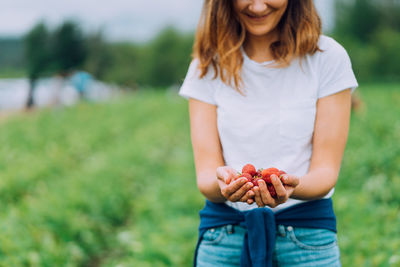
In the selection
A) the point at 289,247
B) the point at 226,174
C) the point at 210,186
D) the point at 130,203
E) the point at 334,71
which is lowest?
the point at 130,203

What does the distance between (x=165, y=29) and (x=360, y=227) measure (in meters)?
56.1

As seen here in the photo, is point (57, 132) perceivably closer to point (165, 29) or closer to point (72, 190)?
point (72, 190)

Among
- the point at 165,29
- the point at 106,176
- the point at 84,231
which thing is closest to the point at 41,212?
the point at 84,231

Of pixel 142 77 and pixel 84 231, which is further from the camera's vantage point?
pixel 142 77

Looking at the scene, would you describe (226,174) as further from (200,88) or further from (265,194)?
(200,88)

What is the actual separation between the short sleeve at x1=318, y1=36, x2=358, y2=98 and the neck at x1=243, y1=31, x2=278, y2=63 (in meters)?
0.19

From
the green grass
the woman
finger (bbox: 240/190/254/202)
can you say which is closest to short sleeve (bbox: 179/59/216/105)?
the woman

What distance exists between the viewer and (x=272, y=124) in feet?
4.59

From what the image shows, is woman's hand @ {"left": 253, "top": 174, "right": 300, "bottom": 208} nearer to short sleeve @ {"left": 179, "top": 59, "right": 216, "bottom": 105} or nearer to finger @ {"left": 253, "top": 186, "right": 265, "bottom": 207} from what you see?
finger @ {"left": 253, "top": 186, "right": 265, "bottom": 207}

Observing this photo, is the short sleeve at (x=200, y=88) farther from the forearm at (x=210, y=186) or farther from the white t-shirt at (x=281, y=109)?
the forearm at (x=210, y=186)

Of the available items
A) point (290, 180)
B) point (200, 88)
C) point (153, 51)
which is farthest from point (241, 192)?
point (153, 51)

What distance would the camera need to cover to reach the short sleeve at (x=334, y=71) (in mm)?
1397

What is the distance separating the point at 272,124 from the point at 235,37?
1.22 ft

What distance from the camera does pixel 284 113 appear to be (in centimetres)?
140
